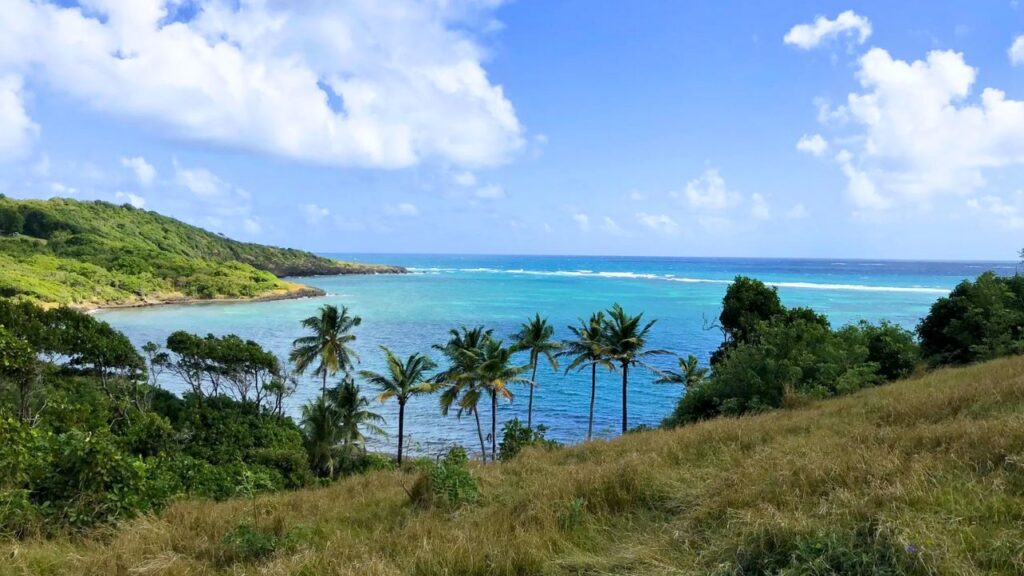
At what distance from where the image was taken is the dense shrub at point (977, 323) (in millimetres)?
22203

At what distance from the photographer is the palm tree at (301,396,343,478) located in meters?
29.6

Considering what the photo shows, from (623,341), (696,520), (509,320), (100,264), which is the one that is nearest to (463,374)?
(623,341)

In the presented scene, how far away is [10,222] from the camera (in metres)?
135

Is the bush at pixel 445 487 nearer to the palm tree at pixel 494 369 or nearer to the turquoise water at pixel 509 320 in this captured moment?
the palm tree at pixel 494 369

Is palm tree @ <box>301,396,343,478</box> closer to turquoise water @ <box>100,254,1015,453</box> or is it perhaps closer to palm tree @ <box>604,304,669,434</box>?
turquoise water @ <box>100,254,1015,453</box>

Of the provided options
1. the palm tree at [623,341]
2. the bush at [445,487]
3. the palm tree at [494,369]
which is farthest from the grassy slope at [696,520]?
the palm tree at [623,341]

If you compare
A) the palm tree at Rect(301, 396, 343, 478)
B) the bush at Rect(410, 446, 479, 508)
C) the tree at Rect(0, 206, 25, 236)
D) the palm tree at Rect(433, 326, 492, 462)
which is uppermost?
the tree at Rect(0, 206, 25, 236)

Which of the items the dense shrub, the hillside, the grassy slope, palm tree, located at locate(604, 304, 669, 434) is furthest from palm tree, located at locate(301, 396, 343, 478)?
the hillside

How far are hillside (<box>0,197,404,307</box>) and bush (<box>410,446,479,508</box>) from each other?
91.1 meters

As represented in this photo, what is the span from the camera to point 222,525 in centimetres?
639

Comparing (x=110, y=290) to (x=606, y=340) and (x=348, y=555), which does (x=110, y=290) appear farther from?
(x=348, y=555)

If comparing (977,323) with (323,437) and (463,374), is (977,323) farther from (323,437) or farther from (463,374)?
(323,437)

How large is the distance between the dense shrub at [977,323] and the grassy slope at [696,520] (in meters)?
18.4

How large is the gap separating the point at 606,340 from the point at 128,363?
91.8ft
